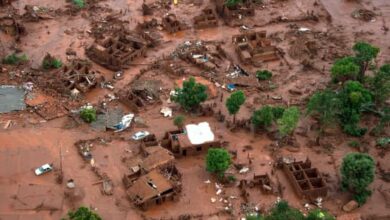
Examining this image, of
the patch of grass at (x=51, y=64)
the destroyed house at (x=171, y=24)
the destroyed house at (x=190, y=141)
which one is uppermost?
the destroyed house at (x=171, y=24)

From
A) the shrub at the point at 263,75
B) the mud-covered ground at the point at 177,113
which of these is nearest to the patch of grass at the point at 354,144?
the mud-covered ground at the point at 177,113

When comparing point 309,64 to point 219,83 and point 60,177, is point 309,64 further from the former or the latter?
point 60,177

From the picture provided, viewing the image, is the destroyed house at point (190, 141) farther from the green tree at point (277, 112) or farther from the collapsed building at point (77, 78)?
the collapsed building at point (77, 78)

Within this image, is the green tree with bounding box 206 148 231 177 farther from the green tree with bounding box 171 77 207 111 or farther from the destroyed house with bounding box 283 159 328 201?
the green tree with bounding box 171 77 207 111

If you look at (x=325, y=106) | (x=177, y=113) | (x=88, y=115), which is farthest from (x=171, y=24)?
(x=325, y=106)

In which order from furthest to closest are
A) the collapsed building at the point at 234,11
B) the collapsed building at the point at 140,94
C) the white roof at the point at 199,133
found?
the collapsed building at the point at 234,11, the collapsed building at the point at 140,94, the white roof at the point at 199,133

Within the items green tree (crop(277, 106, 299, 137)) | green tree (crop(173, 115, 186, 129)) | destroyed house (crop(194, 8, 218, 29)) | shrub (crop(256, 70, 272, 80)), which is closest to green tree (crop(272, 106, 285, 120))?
green tree (crop(277, 106, 299, 137))

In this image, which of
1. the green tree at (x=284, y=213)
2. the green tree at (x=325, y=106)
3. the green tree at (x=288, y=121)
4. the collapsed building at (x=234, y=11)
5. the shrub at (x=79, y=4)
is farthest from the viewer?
the shrub at (x=79, y=4)
